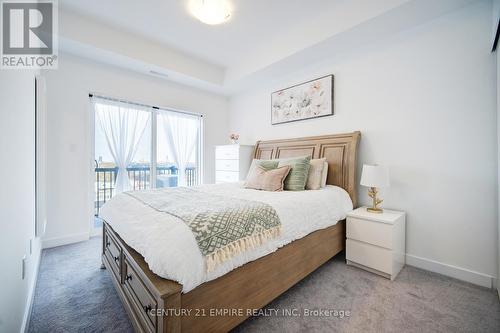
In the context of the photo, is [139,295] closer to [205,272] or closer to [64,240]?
[205,272]

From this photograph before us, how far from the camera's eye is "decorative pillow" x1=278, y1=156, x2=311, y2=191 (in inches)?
94.8

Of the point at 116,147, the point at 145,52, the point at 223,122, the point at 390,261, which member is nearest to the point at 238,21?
the point at 145,52

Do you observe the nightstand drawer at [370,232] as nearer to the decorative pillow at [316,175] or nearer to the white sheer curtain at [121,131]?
the decorative pillow at [316,175]

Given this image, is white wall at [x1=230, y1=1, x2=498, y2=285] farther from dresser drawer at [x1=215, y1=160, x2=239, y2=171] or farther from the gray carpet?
dresser drawer at [x1=215, y1=160, x2=239, y2=171]

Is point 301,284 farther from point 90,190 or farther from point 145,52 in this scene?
point 145,52

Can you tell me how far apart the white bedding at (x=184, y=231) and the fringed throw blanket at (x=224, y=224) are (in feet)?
0.14

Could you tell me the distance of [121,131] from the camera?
3.30 metres

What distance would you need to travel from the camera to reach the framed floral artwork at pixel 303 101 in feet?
9.57

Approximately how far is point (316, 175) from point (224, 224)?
1.61 metres

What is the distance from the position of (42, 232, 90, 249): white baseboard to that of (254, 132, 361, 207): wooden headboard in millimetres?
3088

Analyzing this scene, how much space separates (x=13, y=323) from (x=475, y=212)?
345cm

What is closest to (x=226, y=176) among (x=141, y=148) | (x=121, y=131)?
(x=141, y=148)

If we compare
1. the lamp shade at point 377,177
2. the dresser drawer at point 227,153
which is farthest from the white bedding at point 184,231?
the dresser drawer at point 227,153

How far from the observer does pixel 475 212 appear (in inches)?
74.2
